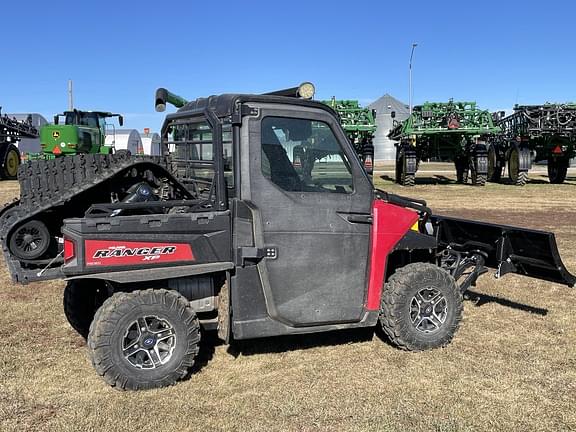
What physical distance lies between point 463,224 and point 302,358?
7.53 feet

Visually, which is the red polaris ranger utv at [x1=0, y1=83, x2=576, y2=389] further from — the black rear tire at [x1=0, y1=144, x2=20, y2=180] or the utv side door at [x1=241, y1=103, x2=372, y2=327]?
the black rear tire at [x1=0, y1=144, x2=20, y2=180]

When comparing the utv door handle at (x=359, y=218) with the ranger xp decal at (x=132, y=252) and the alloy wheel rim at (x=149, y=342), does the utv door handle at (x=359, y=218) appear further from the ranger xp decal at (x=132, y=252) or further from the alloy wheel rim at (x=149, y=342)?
the alloy wheel rim at (x=149, y=342)

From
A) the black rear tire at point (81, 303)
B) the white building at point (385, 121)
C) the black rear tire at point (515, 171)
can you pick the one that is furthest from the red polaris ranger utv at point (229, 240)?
the white building at point (385, 121)

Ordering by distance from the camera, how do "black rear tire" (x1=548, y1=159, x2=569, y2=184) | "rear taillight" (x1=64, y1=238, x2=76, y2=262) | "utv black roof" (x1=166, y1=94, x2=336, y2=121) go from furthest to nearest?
"black rear tire" (x1=548, y1=159, x2=569, y2=184) → "utv black roof" (x1=166, y1=94, x2=336, y2=121) → "rear taillight" (x1=64, y1=238, x2=76, y2=262)

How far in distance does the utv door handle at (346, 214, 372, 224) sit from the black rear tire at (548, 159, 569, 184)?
21744 millimetres

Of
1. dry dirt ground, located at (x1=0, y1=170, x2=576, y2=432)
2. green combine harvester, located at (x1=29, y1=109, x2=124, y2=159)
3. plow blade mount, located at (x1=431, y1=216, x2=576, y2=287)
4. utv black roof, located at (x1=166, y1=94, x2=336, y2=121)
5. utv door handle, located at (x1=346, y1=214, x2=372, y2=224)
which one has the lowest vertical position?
dry dirt ground, located at (x1=0, y1=170, x2=576, y2=432)

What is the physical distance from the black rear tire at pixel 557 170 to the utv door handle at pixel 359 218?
71.3 feet

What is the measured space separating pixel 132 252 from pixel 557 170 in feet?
77.3

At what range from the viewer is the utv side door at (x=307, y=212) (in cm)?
422

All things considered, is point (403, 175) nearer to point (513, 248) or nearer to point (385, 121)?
point (513, 248)

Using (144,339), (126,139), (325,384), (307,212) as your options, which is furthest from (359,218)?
(126,139)

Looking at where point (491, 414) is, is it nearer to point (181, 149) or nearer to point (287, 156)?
point (287, 156)

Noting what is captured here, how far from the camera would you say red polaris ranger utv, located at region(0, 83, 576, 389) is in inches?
158

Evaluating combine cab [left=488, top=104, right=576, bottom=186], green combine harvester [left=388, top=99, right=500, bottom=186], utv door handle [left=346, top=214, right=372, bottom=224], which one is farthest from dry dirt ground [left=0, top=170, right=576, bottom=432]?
combine cab [left=488, top=104, right=576, bottom=186]
